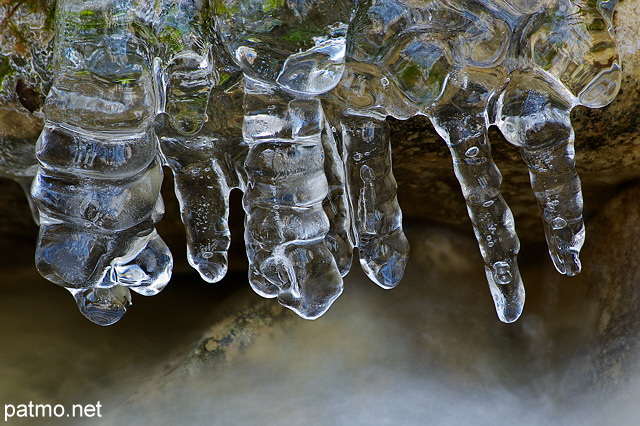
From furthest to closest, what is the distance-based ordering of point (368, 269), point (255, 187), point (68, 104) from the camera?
point (368, 269), point (255, 187), point (68, 104)

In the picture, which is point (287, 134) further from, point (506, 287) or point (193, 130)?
point (506, 287)

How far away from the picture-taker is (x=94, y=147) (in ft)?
2.64

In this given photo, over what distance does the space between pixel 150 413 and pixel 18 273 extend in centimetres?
52

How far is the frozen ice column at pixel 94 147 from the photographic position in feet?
2.59

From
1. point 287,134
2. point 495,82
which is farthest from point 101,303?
point 495,82

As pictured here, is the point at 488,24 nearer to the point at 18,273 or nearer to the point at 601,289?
the point at 601,289

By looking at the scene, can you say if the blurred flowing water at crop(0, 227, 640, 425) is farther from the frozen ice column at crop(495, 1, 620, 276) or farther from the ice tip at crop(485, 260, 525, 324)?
the frozen ice column at crop(495, 1, 620, 276)

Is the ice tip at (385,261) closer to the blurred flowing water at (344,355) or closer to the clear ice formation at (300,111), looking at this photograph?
the clear ice formation at (300,111)

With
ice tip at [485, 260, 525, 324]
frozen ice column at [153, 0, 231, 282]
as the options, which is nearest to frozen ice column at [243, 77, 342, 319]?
frozen ice column at [153, 0, 231, 282]

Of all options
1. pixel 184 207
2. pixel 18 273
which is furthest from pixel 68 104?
pixel 18 273

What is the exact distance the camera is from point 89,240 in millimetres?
877

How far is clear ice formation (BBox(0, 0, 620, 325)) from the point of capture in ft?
2.61
